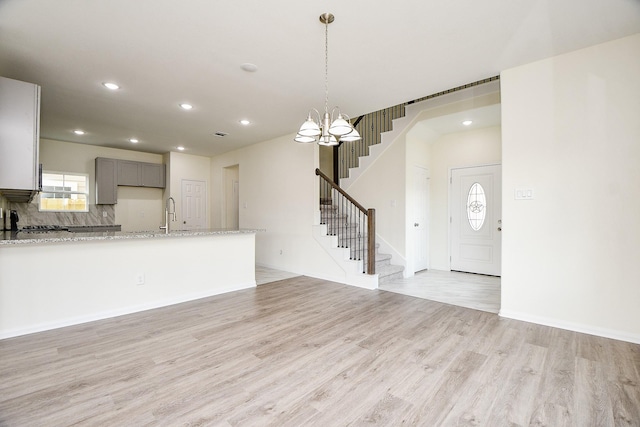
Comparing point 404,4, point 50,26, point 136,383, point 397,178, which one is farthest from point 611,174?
point 50,26

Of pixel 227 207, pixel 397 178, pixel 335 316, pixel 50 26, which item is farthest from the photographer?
pixel 227 207

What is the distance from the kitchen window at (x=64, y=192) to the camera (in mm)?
6039

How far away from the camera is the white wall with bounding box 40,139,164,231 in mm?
6141

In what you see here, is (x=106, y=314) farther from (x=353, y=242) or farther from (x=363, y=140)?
(x=363, y=140)

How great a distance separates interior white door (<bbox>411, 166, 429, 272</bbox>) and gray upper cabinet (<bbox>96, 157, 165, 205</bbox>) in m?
6.15

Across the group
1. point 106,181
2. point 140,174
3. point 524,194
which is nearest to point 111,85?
point 106,181

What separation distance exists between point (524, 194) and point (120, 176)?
303 inches

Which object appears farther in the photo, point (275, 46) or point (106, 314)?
point (106, 314)

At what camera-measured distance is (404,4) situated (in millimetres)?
2197

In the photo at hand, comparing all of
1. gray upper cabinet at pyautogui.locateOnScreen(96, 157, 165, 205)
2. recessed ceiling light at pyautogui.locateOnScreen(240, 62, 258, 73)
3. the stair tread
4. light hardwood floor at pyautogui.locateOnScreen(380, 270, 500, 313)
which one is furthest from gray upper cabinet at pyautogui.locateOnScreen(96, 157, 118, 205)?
light hardwood floor at pyautogui.locateOnScreen(380, 270, 500, 313)

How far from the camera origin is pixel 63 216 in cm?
615

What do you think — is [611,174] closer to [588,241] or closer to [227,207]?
[588,241]

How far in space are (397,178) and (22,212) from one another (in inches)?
288

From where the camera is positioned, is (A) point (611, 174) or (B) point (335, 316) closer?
(A) point (611, 174)
